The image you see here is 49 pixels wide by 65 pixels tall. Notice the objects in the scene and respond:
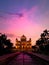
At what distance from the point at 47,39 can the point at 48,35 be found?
2689mm

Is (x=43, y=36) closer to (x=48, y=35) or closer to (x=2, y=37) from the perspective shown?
(x=48, y=35)

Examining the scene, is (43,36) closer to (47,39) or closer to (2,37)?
(47,39)

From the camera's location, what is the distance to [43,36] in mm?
137125

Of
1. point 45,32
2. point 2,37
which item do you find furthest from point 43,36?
point 2,37

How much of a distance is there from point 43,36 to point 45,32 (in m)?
6.41

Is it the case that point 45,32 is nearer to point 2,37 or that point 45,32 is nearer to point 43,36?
point 43,36

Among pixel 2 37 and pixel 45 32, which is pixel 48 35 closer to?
pixel 45 32

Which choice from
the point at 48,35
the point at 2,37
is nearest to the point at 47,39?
the point at 48,35

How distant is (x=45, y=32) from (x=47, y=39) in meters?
4.73

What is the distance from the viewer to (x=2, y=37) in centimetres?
13100

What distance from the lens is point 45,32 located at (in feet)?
431

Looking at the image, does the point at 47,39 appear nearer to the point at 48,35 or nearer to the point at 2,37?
the point at 48,35

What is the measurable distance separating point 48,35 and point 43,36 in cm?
673

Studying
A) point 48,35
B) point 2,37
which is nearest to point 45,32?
point 48,35
